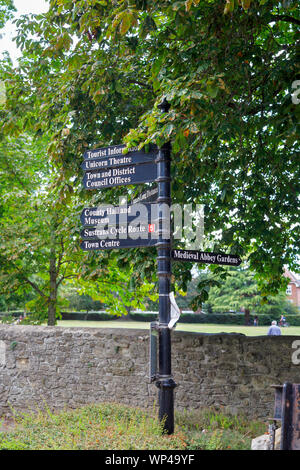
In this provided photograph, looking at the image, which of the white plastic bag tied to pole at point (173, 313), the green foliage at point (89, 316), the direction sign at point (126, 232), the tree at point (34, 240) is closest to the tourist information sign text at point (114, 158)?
the direction sign at point (126, 232)

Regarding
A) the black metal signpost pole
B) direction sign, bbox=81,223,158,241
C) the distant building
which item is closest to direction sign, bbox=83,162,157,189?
the black metal signpost pole

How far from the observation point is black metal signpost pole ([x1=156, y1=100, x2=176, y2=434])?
575 centimetres

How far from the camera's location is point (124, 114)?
340 inches

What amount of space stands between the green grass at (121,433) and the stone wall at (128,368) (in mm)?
537

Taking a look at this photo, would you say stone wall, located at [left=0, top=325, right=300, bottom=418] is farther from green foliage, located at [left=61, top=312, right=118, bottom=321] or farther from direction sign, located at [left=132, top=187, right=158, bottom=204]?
green foliage, located at [left=61, top=312, right=118, bottom=321]

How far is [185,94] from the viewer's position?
5.68 meters

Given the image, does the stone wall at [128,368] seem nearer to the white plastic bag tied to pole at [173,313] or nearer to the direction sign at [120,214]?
the white plastic bag tied to pole at [173,313]

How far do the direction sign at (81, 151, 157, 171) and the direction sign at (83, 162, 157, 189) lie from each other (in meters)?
0.05

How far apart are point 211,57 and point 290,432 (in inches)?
178

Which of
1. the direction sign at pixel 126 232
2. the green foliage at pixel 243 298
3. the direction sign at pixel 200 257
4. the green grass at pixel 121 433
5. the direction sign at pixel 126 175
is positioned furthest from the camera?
the green foliage at pixel 243 298

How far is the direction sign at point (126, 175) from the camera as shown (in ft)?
20.2

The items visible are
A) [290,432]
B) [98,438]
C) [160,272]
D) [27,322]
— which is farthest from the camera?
[27,322]
